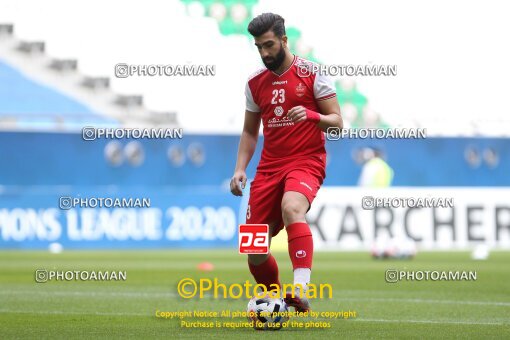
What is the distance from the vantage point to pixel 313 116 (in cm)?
738

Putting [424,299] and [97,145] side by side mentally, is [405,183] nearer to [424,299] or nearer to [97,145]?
[97,145]

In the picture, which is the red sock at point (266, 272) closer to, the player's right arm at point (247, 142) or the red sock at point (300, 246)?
the red sock at point (300, 246)

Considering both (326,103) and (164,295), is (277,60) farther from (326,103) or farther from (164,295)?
(164,295)

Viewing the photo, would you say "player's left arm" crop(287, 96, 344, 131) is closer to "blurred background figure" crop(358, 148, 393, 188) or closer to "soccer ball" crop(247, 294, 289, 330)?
"soccer ball" crop(247, 294, 289, 330)

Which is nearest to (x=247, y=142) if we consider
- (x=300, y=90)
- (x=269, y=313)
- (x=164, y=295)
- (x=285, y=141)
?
(x=285, y=141)

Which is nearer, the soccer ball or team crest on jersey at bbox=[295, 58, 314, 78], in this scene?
the soccer ball

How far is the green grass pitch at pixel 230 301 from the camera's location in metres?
7.40

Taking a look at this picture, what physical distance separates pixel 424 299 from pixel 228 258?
8.99 meters

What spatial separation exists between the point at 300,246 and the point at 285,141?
81cm

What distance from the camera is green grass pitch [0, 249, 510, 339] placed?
7399 mm

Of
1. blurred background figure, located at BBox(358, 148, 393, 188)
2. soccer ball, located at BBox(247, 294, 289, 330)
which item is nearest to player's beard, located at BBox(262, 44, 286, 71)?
soccer ball, located at BBox(247, 294, 289, 330)

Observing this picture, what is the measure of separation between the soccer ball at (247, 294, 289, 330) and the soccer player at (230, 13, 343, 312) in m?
0.29

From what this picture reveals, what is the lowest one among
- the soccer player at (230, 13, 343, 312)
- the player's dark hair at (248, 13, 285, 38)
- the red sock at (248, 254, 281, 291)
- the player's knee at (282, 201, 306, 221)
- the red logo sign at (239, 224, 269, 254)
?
the red sock at (248, 254, 281, 291)

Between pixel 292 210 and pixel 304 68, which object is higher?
pixel 304 68
